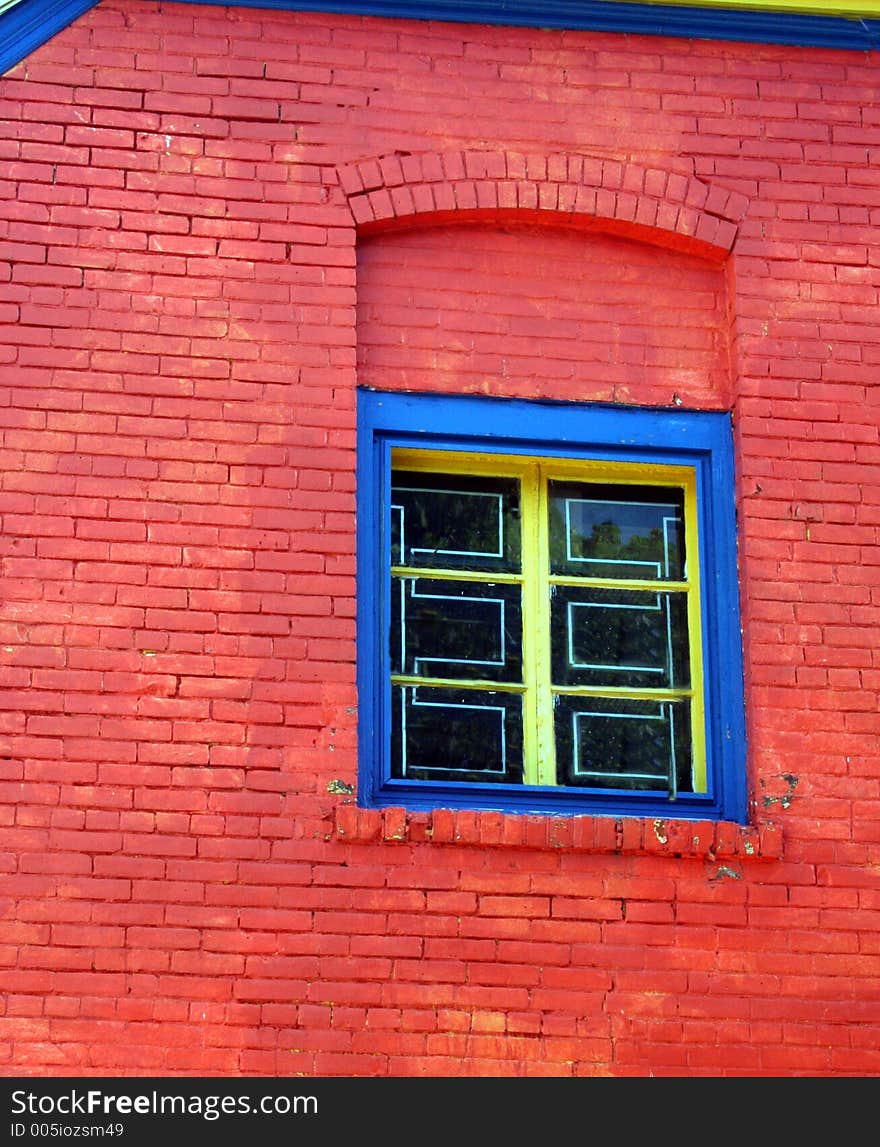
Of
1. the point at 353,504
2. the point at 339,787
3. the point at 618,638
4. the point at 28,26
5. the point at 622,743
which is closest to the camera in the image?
the point at 339,787

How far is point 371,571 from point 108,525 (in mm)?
948

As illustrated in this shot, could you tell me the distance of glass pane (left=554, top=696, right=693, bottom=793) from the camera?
25.9ft

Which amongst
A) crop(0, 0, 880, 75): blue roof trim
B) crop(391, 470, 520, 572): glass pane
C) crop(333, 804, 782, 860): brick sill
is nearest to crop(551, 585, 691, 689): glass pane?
crop(391, 470, 520, 572): glass pane

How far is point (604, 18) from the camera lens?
8477mm

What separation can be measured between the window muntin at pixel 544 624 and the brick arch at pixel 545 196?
903 mm

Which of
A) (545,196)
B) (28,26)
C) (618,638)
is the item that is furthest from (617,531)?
(28,26)

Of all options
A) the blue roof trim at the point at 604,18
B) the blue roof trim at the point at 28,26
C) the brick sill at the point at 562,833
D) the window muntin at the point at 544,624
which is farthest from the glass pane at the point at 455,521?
the blue roof trim at the point at 28,26

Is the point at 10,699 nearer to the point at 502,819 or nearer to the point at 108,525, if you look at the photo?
the point at 108,525

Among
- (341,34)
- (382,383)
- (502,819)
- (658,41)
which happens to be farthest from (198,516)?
(658,41)

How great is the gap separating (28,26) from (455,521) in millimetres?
2443

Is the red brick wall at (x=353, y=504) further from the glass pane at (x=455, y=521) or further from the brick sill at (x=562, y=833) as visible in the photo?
the glass pane at (x=455, y=521)

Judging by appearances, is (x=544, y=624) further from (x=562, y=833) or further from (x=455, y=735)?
(x=562, y=833)

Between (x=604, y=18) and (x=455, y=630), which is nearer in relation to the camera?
(x=455, y=630)

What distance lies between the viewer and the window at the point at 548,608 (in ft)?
25.5
